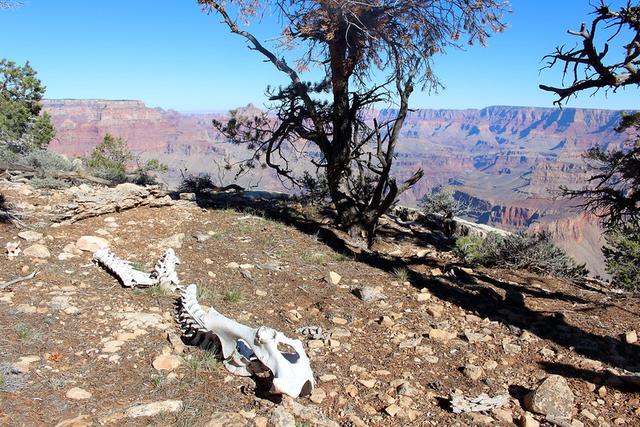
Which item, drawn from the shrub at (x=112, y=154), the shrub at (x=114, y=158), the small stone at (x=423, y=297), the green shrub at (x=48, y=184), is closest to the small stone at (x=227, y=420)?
the small stone at (x=423, y=297)

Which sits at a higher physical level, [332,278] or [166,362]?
[332,278]

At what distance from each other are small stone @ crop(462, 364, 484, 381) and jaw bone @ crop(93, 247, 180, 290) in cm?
317

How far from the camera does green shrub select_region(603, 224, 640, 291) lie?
25.0 ft

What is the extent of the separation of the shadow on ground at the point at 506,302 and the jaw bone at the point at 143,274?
10.2ft

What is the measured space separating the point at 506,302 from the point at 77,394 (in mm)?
4789

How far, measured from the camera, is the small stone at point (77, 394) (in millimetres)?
3217

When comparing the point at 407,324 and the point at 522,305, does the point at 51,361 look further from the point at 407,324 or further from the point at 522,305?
the point at 522,305

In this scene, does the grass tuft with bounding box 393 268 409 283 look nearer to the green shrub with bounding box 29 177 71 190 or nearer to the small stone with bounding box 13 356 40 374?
the small stone with bounding box 13 356 40 374

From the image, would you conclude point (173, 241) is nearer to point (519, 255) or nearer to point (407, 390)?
point (407, 390)

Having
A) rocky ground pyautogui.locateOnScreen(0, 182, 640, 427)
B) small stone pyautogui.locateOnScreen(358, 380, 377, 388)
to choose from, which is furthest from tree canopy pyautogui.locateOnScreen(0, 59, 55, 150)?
small stone pyautogui.locateOnScreen(358, 380, 377, 388)

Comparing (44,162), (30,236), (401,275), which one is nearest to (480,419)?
(401,275)

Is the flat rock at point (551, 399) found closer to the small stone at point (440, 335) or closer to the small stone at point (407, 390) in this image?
the small stone at point (407, 390)

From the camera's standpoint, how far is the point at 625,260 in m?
8.82

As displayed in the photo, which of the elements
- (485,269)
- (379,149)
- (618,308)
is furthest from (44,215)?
(618,308)
